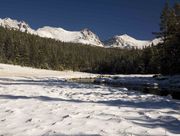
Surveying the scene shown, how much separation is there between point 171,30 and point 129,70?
7467 centimetres

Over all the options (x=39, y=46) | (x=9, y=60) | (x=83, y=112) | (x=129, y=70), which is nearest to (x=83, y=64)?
(x=39, y=46)

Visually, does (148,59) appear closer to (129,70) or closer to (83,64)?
(129,70)

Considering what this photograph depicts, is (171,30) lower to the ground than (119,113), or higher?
higher

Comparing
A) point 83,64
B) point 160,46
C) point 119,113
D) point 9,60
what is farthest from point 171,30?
point 83,64

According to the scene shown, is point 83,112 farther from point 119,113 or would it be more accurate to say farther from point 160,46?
point 160,46

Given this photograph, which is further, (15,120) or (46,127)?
(15,120)

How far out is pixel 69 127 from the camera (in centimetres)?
1006

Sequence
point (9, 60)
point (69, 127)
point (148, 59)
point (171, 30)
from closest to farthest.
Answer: point (69, 127) → point (171, 30) → point (148, 59) → point (9, 60)

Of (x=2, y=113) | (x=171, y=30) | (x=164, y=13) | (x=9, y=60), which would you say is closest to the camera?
(x=2, y=113)

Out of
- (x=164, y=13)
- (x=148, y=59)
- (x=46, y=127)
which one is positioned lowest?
(x=46, y=127)

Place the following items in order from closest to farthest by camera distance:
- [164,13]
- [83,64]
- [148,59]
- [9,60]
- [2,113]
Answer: [2,113], [164,13], [148,59], [9,60], [83,64]

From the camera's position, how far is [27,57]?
135375 mm

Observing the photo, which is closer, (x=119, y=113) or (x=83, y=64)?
(x=119, y=113)

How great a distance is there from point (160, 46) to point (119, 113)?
186 ft
